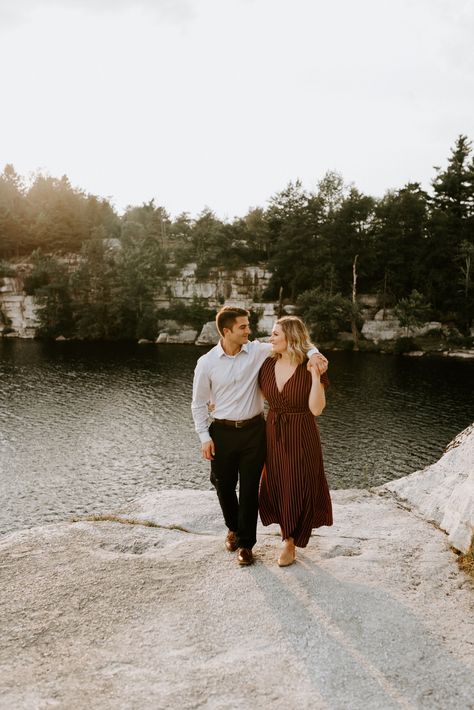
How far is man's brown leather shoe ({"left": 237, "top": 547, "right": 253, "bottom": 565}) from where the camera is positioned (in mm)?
5277

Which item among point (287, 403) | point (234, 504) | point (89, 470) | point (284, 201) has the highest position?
point (284, 201)

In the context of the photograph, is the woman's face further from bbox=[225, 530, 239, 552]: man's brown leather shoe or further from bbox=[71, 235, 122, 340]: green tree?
bbox=[71, 235, 122, 340]: green tree

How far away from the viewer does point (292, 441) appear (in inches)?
203

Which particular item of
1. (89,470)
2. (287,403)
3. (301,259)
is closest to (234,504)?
(287,403)

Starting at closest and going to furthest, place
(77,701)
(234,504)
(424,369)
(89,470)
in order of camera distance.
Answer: (77,701) → (234,504) → (89,470) → (424,369)

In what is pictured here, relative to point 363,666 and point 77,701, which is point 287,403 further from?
point 77,701

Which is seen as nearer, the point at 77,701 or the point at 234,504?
the point at 77,701

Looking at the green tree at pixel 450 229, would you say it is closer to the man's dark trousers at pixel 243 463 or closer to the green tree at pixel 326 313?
the green tree at pixel 326 313

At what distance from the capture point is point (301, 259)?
5625cm

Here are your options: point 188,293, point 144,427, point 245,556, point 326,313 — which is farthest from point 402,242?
point 245,556

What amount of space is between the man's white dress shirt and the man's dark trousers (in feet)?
0.47

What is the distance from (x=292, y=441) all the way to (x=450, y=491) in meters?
3.89

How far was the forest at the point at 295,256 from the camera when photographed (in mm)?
51125

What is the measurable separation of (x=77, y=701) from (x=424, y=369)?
126 ft
